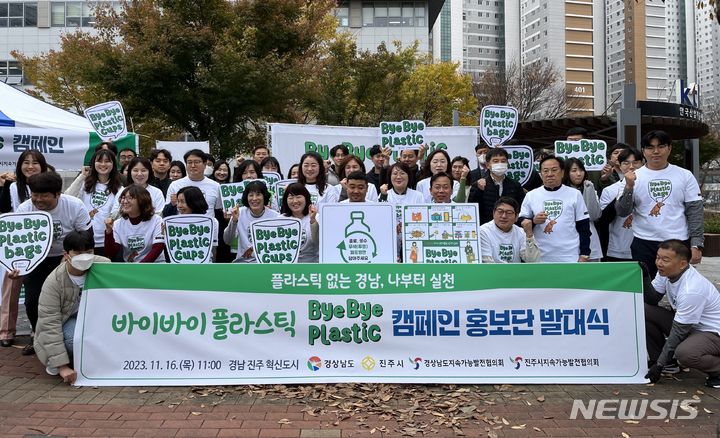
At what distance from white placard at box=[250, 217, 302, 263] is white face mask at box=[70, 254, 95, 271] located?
1.40 meters

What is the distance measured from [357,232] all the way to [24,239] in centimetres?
297

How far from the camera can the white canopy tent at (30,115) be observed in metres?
7.37

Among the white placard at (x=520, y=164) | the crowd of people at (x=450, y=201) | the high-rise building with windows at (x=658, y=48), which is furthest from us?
the high-rise building with windows at (x=658, y=48)

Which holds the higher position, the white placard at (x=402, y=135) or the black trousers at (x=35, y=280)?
the white placard at (x=402, y=135)

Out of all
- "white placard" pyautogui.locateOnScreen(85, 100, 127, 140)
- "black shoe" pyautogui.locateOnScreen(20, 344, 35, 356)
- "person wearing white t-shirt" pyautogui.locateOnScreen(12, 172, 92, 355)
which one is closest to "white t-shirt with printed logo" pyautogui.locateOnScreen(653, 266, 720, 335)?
"person wearing white t-shirt" pyautogui.locateOnScreen(12, 172, 92, 355)

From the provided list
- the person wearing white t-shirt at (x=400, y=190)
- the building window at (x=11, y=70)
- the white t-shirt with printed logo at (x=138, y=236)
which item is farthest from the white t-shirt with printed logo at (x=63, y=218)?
the building window at (x=11, y=70)

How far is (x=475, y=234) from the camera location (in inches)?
220

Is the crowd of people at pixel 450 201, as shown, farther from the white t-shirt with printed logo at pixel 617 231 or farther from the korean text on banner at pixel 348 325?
the korean text on banner at pixel 348 325

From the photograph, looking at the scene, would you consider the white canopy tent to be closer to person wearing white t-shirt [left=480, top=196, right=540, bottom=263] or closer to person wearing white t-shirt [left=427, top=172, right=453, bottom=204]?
person wearing white t-shirt [left=427, top=172, right=453, bottom=204]

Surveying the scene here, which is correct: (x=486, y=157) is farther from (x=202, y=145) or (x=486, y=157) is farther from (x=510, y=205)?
(x=202, y=145)

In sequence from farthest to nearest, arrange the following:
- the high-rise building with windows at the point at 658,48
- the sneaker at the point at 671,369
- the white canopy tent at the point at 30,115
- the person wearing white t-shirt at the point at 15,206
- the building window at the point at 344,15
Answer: the high-rise building with windows at the point at 658,48 → the building window at the point at 344,15 → the white canopy tent at the point at 30,115 → the person wearing white t-shirt at the point at 15,206 → the sneaker at the point at 671,369

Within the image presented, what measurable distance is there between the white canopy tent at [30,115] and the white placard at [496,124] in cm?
524

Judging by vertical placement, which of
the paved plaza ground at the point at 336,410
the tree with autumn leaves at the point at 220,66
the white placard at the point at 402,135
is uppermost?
the tree with autumn leaves at the point at 220,66

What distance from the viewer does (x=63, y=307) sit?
5.09 metres
